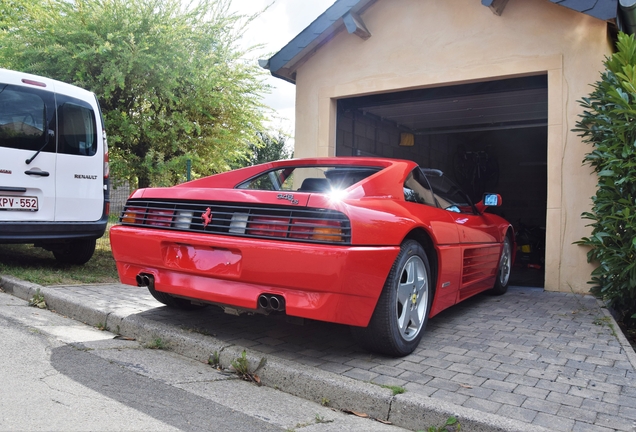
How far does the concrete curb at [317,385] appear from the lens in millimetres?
2520

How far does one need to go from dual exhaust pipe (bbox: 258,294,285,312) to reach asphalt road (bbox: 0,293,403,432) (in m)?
0.46

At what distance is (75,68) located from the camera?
9.14 metres

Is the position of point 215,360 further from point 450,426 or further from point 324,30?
point 324,30

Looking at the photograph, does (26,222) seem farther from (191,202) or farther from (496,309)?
(496,309)

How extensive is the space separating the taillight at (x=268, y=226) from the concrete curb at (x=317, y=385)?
2.52ft

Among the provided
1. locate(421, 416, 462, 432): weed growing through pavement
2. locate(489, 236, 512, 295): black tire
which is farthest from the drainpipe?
locate(421, 416, 462, 432): weed growing through pavement

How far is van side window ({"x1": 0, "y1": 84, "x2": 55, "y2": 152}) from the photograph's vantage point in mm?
5211

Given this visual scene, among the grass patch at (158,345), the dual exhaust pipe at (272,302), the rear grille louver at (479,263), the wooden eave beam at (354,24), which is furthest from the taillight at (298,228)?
the wooden eave beam at (354,24)

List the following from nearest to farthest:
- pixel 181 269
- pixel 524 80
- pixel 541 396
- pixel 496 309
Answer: pixel 541 396, pixel 181 269, pixel 496 309, pixel 524 80

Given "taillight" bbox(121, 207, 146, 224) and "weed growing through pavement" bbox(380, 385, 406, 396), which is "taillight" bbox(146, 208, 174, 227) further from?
→ "weed growing through pavement" bbox(380, 385, 406, 396)

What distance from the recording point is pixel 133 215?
3814mm

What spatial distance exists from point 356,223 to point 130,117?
8.14m

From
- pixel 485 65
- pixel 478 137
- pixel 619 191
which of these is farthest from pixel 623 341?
pixel 478 137

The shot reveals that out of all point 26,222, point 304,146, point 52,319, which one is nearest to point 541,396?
point 52,319
